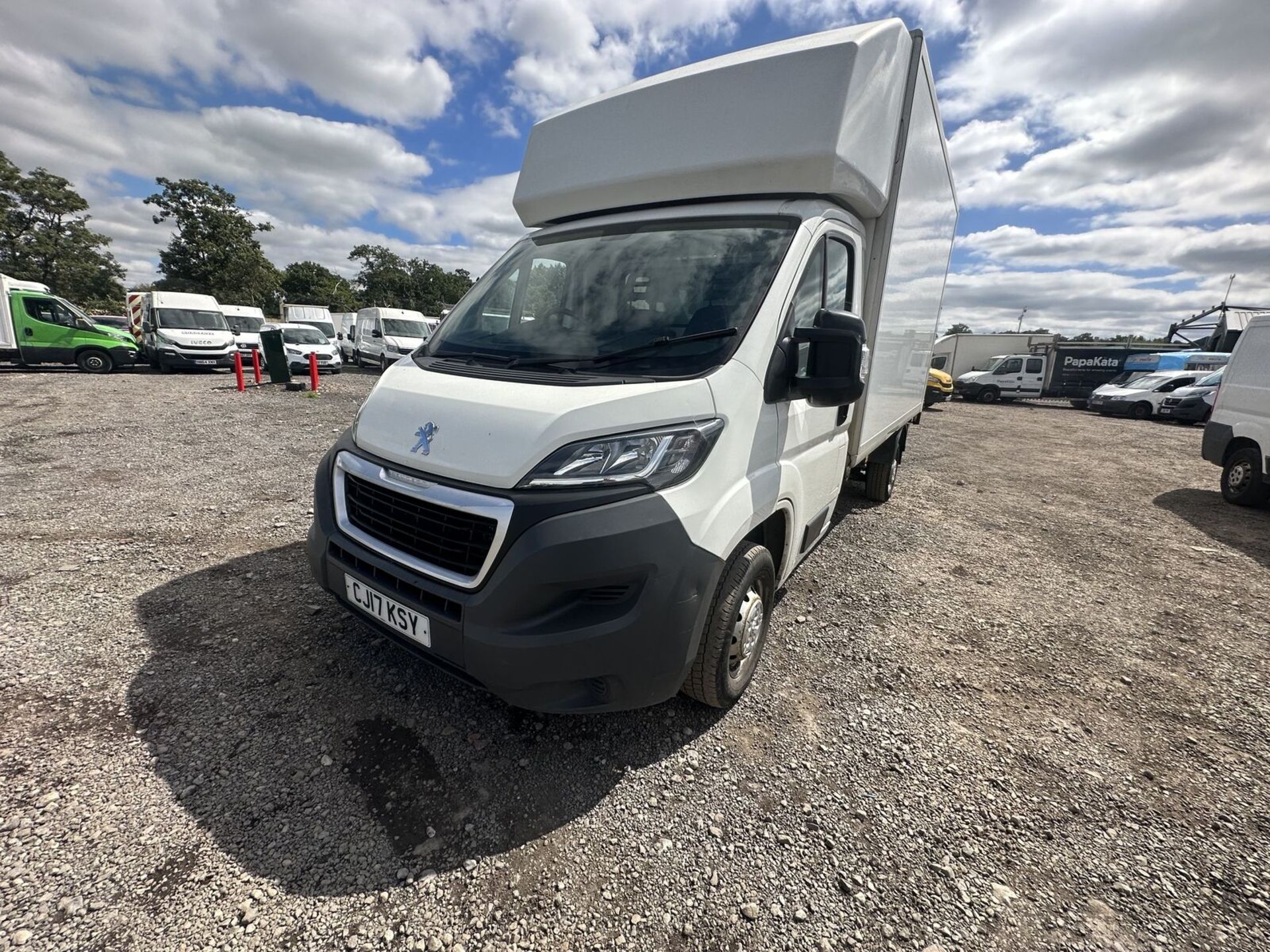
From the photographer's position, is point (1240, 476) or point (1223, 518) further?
point (1240, 476)

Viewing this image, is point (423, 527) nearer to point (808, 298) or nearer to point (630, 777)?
point (630, 777)

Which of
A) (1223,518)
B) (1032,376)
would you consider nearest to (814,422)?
(1223,518)

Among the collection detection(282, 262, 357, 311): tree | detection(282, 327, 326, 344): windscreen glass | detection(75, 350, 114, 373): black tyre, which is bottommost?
detection(75, 350, 114, 373): black tyre

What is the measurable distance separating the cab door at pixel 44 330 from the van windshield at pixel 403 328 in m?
7.64

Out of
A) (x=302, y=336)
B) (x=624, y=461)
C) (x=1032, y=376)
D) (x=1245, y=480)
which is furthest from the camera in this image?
(x=1032, y=376)

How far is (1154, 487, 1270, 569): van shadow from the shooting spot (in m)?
5.35

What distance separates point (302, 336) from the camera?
17.3 metres

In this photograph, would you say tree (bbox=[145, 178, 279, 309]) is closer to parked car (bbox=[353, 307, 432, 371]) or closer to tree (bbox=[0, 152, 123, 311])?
tree (bbox=[0, 152, 123, 311])

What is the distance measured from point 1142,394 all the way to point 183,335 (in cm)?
2981

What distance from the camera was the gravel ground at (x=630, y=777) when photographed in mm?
1674

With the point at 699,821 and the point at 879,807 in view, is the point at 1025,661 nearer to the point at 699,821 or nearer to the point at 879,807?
the point at 879,807

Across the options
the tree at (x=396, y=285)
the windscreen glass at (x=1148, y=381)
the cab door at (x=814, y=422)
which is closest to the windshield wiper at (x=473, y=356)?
the cab door at (x=814, y=422)

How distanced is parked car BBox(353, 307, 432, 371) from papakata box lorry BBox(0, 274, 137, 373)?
20.1 feet

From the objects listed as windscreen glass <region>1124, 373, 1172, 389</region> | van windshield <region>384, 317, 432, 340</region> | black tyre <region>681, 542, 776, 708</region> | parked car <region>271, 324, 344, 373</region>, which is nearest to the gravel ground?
black tyre <region>681, 542, 776, 708</region>
